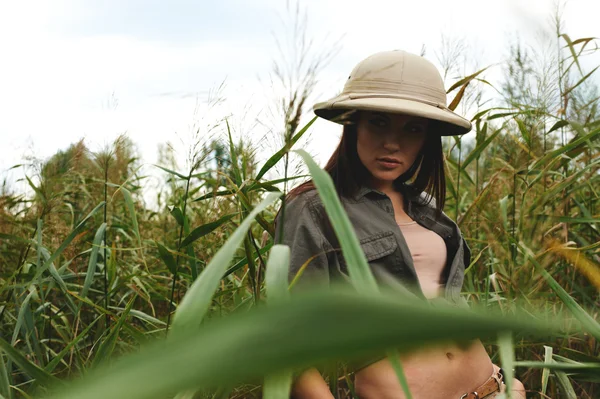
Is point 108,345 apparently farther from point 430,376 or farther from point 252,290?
point 430,376

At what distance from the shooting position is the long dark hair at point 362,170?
1.50 metres

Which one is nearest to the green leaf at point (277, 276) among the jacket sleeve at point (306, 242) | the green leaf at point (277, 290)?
the green leaf at point (277, 290)

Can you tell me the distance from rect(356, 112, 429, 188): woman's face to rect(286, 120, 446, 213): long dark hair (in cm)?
4

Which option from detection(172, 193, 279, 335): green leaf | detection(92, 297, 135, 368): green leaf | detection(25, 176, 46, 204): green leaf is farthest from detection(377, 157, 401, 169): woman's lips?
detection(172, 193, 279, 335): green leaf

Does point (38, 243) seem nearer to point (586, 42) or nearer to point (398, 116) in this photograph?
point (398, 116)

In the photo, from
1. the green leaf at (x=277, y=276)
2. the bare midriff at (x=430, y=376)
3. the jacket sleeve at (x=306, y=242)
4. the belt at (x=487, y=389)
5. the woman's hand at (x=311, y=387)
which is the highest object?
the green leaf at (x=277, y=276)

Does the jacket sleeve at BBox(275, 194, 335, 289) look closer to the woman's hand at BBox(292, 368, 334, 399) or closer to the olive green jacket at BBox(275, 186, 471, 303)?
the olive green jacket at BBox(275, 186, 471, 303)

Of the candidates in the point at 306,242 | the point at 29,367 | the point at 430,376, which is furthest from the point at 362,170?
the point at 29,367

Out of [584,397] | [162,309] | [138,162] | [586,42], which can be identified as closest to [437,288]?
[584,397]

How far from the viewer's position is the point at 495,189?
6.77 feet

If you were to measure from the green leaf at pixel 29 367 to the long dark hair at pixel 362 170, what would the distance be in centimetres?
60

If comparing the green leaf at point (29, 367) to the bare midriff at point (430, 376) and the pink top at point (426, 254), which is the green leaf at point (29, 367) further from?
the pink top at point (426, 254)

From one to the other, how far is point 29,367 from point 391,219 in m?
0.85

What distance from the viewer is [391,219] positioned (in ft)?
4.96
